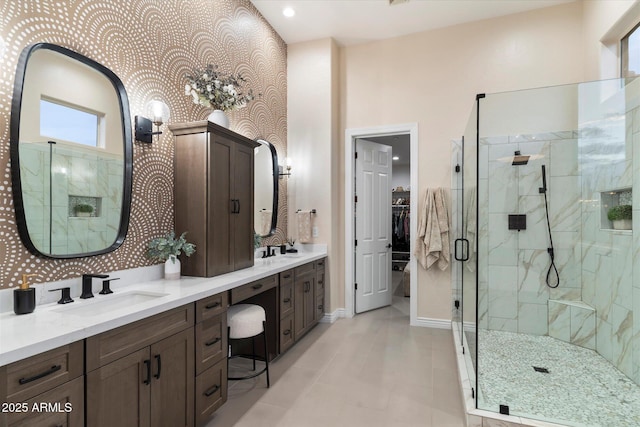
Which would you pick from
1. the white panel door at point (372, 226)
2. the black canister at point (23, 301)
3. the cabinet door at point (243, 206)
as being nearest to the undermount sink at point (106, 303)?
the black canister at point (23, 301)

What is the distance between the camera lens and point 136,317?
58.8 inches

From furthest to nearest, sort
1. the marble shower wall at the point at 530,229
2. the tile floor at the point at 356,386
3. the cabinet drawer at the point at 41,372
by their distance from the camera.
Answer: the marble shower wall at the point at 530,229 → the tile floor at the point at 356,386 → the cabinet drawer at the point at 41,372

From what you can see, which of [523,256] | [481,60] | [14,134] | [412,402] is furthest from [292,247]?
[481,60]

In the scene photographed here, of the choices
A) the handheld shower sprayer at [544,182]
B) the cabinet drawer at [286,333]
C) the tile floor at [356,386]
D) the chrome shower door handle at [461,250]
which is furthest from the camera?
the handheld shower sprayer at [544,182]

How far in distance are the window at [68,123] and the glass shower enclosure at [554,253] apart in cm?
271

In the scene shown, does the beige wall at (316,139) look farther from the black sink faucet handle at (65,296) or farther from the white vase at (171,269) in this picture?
the black sink faucet handle at (65,296)

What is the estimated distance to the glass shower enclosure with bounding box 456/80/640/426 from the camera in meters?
2.35

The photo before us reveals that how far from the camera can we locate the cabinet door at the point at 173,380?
1613 mm

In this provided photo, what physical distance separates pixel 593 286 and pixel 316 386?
2773 mm

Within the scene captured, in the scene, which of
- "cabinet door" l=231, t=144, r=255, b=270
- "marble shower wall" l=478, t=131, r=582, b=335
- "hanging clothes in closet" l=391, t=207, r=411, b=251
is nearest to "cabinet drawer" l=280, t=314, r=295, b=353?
"cabinet door" l=231, t=144, r=255, b=270

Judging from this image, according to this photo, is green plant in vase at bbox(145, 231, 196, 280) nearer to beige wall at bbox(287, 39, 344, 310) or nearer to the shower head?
beige wall at bbox(287, 39, 344, 310)

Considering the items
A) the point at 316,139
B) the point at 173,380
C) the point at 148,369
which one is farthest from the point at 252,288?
the point at 316,139

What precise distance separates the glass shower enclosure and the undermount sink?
2245mm

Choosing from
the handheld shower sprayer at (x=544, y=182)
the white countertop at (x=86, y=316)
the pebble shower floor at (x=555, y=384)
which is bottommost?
the pebble shower floor at (x=555, y=384)
